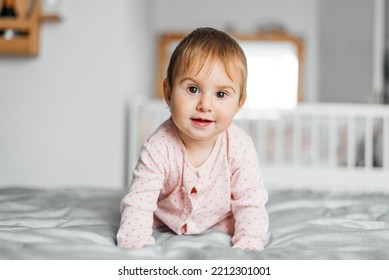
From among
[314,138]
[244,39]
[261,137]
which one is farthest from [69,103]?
[244,39]

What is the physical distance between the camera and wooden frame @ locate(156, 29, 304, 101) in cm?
483

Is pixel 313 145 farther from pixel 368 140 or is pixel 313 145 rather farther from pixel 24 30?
pixel 24 30

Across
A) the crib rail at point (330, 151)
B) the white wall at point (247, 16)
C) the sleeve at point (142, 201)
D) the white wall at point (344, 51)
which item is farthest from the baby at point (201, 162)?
the white wall at point (344, 51)

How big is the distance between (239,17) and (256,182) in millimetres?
3863

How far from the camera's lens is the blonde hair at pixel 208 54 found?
3.61ft

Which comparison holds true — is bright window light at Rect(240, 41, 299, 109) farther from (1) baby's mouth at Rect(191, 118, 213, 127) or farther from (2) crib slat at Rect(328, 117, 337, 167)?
(1) baby's mouth at Rect(191, 118, 213, 127)

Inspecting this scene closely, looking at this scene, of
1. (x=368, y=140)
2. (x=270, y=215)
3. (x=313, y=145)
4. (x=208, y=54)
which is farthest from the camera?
(x=313, y=145)

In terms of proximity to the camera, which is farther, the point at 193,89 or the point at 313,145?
the point at 313,145

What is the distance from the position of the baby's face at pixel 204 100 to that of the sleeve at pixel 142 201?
4.3 inches

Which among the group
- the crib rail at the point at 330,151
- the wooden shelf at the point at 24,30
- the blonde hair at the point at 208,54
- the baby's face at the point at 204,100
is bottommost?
the crib rail at the point at 330,151

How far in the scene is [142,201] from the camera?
44.8 inches

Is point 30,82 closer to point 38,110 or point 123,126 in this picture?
point 38,110

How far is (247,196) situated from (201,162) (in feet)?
0.42

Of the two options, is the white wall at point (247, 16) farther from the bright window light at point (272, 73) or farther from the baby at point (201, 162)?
the baby at point (201, 162)
